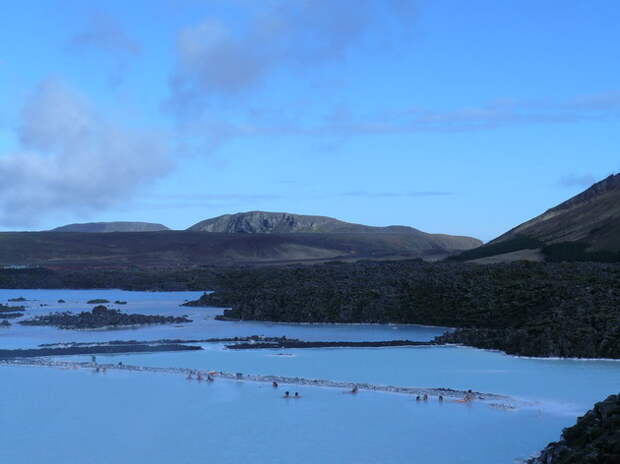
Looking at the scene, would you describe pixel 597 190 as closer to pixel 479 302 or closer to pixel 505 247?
pixel 505 247

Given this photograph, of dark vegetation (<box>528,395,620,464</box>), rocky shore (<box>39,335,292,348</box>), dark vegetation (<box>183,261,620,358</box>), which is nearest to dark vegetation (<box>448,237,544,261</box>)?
dark vegetation (<box>183,261,620,358</box>)

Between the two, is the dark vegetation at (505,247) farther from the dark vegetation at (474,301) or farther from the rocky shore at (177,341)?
the rocky shore at (177,341)

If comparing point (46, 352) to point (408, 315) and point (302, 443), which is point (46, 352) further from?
point (408, 315)

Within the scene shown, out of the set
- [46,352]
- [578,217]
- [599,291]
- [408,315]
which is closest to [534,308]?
[599,291]

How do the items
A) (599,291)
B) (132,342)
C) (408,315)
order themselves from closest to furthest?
1. (132,342)
2. (599,291)
3. (408,315)

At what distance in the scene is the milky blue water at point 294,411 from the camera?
16141 millimetres

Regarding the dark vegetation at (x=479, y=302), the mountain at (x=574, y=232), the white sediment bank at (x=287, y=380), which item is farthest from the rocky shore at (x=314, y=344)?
the mountain at (x=574, y=232)

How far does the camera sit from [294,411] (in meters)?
19.7

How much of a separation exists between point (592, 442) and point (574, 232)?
65.1 metres

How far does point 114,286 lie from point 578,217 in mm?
44889

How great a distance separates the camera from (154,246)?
482 feet

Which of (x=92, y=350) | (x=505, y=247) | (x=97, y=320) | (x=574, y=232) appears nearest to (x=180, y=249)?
(x=505, y=247)

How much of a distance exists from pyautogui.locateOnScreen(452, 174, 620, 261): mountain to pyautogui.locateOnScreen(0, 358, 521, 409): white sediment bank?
141 feet

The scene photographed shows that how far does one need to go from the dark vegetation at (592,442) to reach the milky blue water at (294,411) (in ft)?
2.93
